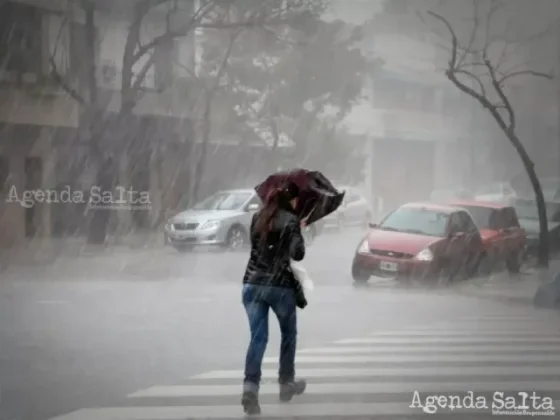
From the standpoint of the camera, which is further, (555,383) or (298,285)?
(555,383)

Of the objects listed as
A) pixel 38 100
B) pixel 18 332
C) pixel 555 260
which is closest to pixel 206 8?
pixel 38 100

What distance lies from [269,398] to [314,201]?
782 millimetres

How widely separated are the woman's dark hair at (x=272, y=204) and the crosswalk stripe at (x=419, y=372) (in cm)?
59

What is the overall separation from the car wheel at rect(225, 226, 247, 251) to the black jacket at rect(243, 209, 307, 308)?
0.11m

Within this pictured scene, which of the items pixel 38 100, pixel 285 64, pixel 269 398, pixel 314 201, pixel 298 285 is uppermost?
pixel 285 64

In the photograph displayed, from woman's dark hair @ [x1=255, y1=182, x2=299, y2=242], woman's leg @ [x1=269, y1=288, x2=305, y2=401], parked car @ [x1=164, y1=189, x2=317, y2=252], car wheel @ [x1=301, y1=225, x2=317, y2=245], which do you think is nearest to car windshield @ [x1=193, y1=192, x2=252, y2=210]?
parked car @ [x1=164, y1=189, x2=317, y2=252]

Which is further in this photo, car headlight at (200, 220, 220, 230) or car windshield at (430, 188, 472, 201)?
car windshield at (430, 188, 472, 201)

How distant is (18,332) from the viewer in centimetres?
325

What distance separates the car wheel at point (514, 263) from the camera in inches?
129

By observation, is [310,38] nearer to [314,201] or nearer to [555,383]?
[314,201]

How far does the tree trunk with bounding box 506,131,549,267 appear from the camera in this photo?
3.30 meters

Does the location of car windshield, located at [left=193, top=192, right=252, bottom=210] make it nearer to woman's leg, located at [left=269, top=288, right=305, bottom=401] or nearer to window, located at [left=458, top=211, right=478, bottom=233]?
woman's leg, located at [left=269, top=288, right=305, bottom=401]

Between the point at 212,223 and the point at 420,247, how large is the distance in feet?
2.69

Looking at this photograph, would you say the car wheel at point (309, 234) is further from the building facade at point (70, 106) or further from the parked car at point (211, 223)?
the building facade at point (70, 106)
